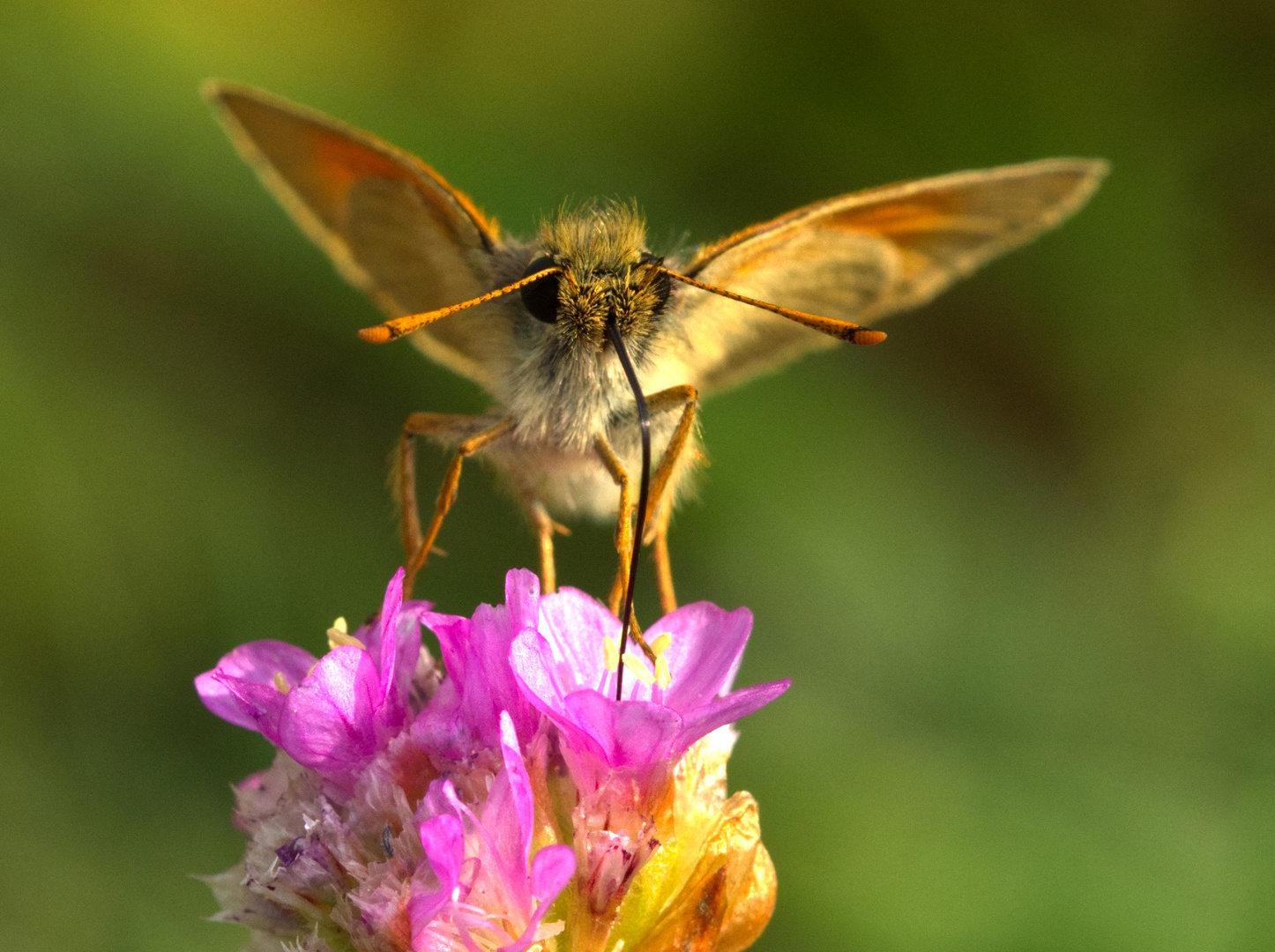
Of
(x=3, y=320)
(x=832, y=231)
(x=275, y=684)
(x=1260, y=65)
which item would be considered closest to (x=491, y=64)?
(x=3, y=320)

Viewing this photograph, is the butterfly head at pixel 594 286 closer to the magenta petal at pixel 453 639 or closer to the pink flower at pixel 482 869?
the magenta petal at pixel 453 639

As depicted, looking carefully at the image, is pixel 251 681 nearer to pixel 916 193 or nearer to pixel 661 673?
pixel 661 673

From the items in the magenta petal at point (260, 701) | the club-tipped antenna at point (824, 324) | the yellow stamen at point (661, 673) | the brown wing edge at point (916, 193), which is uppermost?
the brown wing edge at point (916, 193)

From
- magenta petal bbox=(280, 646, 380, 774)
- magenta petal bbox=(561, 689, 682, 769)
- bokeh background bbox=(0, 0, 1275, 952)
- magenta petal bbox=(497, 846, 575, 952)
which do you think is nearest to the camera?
magenta petal bbox=(497, 846, 575, 952)

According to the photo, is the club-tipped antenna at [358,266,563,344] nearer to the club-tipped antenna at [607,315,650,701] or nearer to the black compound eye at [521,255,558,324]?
the black compound eye at [521,255,558,324]

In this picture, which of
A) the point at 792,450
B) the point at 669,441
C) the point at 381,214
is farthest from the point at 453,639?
the point at 792,450

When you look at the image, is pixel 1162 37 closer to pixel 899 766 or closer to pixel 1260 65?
pixel 1260 65

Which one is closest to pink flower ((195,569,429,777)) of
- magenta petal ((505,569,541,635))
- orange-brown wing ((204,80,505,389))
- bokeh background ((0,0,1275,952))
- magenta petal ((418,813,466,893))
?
magenta petal ((505,569,541,635))

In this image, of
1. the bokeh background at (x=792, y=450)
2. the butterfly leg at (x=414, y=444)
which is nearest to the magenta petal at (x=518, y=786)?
the butterfly leg at (x=414, y=444)
